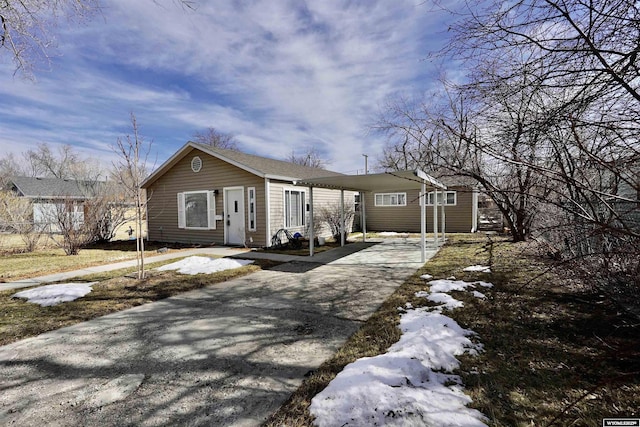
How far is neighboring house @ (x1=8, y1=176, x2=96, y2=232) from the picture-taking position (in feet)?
35.5

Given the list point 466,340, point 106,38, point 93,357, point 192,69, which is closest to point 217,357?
point 93,357

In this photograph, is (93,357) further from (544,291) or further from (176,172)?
(176,172)

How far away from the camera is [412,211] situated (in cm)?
1764

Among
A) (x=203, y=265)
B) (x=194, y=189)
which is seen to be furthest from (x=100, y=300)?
(x=194, y=189)

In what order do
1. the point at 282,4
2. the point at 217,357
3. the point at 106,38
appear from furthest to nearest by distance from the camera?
the point at 106,38, the point at 282,4, the point at 217,357

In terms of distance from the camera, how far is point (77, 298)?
203 inches

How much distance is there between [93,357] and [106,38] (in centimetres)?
796

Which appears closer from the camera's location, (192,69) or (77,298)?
(77,298)

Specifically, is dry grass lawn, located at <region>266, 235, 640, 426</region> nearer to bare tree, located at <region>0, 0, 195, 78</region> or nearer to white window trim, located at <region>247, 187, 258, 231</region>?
white window trim, located at <region>247, 187, 258, 231</region>

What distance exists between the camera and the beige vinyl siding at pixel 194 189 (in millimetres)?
10953

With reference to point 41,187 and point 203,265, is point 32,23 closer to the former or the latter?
point 203,265

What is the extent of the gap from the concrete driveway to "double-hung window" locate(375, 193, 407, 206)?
13.1 m

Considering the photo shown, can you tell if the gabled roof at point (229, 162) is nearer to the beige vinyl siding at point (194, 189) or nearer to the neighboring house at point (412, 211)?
the beige vinyl siding at point (194, 189)

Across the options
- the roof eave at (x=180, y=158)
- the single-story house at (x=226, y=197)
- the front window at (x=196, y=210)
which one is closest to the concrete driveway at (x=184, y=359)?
the single-story house at (x=226, y=197)
